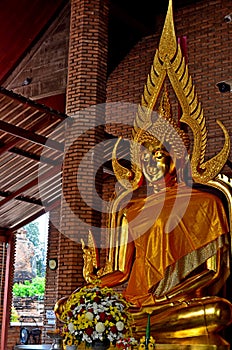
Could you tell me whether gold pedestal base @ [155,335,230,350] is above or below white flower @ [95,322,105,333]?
below

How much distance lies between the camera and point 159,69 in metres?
5.83

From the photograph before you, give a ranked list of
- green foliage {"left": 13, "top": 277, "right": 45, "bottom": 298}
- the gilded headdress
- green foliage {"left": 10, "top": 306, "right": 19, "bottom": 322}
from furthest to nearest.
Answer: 1. green foliage {"left": 13, "top": 277, "right": 45, "bottom": 298}
2. green foliage {"left": 10, "top": 306, "right": 19, "bottom": 322}
3. the gilded headdress

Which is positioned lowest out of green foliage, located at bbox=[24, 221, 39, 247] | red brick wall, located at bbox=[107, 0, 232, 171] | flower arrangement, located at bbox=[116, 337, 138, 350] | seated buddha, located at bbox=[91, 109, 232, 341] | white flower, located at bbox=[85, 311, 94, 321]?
flower arrangement, located at bbox=[116, 337, 138, 350]

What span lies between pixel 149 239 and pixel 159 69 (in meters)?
1.72

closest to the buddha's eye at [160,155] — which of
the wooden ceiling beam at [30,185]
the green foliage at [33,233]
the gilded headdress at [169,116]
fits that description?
the gilded headdress at [169,116]

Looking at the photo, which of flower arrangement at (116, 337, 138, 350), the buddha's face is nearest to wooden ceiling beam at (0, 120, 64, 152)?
the buddha's face

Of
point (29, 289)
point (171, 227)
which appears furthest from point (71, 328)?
point (29, 289)

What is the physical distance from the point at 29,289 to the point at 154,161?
53.2 feet

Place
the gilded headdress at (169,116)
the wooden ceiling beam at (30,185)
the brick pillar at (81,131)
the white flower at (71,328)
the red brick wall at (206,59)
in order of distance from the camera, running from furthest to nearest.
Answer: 1. the wooden ceiling beam at (30,185)
2. the red brick wall at (206,59)
3. the brick pillar at (81,131)
4. the gilded headdress at (169,116)
5. the white flower at (71,328)

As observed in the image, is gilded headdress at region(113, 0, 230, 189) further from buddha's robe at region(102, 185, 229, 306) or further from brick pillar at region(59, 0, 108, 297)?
brick pillar at region(59, 0, 108, 297)

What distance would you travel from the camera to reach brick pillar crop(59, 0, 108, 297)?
7.17 metres

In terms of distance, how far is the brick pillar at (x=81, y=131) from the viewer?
23.5ft

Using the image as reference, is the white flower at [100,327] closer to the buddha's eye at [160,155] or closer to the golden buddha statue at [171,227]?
the golden buddha statue at [171,227]

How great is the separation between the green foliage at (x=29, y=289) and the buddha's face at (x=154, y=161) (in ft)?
49.2
